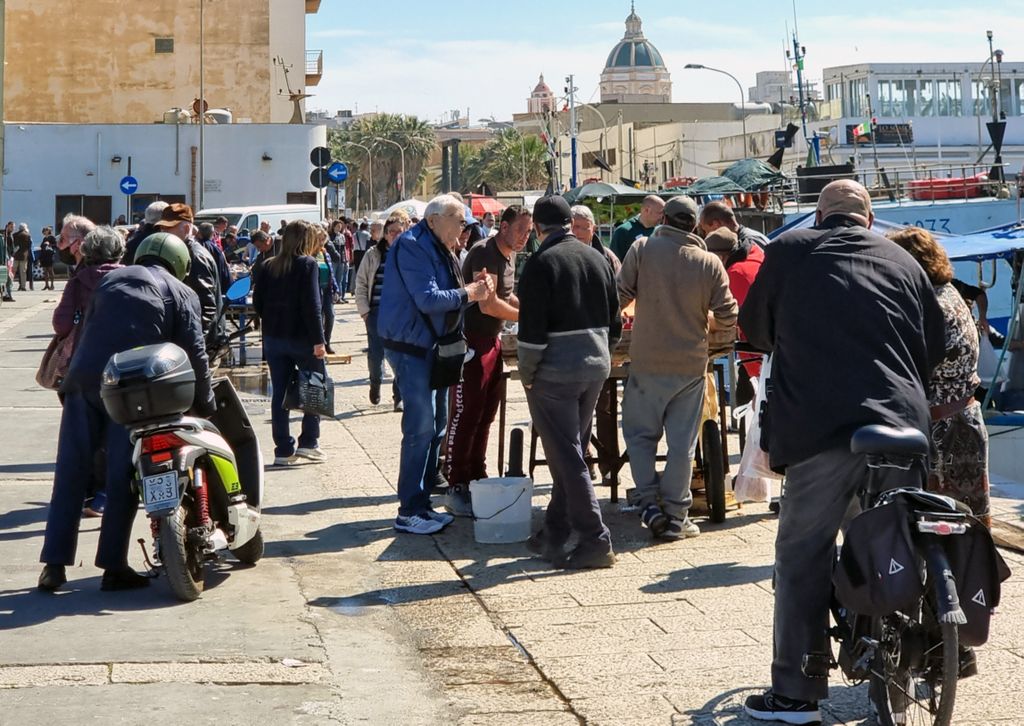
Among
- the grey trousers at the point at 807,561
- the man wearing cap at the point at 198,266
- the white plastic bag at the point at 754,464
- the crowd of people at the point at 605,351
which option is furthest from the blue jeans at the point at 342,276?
the grey trousers at the point at 807,561

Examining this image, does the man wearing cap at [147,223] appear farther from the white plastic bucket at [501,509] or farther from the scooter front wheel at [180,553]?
the scooter front wheel at [180,553]

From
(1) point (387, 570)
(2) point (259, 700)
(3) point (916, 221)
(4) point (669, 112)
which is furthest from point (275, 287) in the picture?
(4) point (669, 112)

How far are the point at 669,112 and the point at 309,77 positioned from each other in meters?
58.0

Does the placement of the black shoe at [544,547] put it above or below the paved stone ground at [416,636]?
above

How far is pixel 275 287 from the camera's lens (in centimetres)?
1151

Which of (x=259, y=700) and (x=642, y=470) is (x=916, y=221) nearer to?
(x=642, y=470)

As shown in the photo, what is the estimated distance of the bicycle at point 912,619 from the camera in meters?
4.63

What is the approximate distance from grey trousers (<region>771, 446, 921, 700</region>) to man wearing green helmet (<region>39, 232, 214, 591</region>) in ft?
11.5

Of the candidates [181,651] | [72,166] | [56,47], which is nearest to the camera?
[181,651]

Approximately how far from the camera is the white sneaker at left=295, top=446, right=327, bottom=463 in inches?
465

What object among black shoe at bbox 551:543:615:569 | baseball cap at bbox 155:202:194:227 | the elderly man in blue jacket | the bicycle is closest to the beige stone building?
baseball cap at bbox 155:202:194:227

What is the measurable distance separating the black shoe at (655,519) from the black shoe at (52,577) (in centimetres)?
306

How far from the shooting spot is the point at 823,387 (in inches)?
200

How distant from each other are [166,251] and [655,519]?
2955 mm
